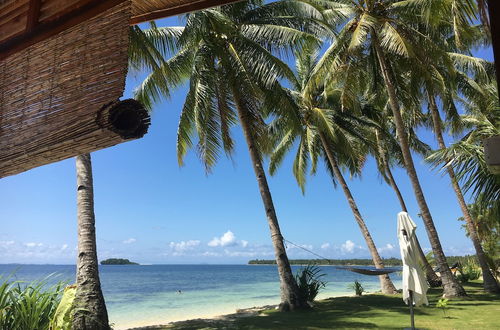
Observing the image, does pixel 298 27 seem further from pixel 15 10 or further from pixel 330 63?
pixel 15 10

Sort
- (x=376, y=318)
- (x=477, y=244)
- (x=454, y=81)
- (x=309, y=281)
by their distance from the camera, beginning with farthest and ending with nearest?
(x=454, y=81) → (x=477, y=244) → (x=309, y=281) → (x=376, y=318)

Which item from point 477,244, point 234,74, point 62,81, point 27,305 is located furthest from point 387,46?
point 62,81

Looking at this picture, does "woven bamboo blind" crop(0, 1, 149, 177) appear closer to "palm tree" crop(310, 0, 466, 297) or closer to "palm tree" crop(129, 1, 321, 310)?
"palm tree" crop(129, 1, 321, 310)

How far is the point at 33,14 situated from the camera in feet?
6.21

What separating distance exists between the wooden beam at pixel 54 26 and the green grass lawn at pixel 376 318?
722 cm

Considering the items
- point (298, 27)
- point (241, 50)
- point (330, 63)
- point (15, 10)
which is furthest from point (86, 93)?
point (330, 63)

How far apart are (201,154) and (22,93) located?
9.99 metres

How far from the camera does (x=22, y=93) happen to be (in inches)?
70.8

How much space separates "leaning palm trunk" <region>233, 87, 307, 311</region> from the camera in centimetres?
1022

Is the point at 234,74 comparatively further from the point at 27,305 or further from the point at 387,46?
the point at 27,305

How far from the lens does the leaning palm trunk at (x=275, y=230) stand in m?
10.2

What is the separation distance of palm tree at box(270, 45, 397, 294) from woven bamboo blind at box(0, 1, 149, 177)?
11.9 meters

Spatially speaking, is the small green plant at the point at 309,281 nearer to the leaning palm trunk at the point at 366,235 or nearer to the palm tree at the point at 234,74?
the palm tree at the point at 234,74

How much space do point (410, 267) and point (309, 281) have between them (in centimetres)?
434
